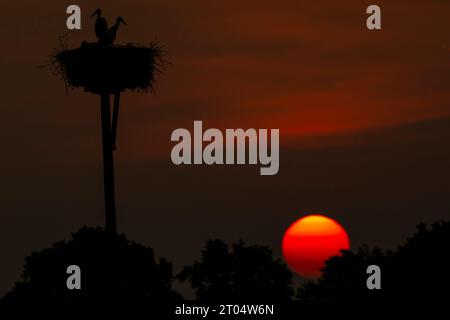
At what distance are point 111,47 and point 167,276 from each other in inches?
681

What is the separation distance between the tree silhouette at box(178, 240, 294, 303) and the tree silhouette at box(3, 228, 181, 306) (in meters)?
5.15

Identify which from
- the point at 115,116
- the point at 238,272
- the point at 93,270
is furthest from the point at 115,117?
the point at 238,272

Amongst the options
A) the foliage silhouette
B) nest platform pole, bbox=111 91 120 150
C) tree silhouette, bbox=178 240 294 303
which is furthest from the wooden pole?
tree silhouette, bbox=178 240 294 303

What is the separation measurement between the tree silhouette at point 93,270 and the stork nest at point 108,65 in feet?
28.8

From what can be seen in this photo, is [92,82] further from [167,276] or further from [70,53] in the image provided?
[167,276]

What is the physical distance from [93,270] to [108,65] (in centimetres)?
1248

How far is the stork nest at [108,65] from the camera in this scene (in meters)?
39.7

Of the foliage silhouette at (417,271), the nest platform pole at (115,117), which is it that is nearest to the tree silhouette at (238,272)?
the foliage silhouette at (417,271)

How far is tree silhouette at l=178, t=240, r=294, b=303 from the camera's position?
6150 cm

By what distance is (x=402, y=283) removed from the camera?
4828 centimetres

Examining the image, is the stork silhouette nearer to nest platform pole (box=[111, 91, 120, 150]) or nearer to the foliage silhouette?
nest platform pole (box=[111, 91, 120, 150])
